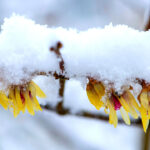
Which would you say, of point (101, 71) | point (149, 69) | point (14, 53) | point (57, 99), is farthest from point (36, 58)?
point (57, 99)

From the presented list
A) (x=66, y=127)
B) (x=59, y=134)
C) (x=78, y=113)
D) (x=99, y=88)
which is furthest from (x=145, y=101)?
(x=59, y=134)

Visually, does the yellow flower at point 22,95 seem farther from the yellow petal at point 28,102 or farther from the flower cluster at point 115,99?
the flower cluster at point 115,99

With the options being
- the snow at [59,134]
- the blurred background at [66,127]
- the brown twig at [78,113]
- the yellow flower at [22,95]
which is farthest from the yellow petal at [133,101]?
the snow at [59,134]

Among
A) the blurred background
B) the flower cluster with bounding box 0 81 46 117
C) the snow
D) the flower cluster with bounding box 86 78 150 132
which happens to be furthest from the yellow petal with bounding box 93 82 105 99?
the snow

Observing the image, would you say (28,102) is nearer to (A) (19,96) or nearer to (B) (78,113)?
(A) (19,96)

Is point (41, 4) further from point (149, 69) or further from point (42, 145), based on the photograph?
point (149, 69)
